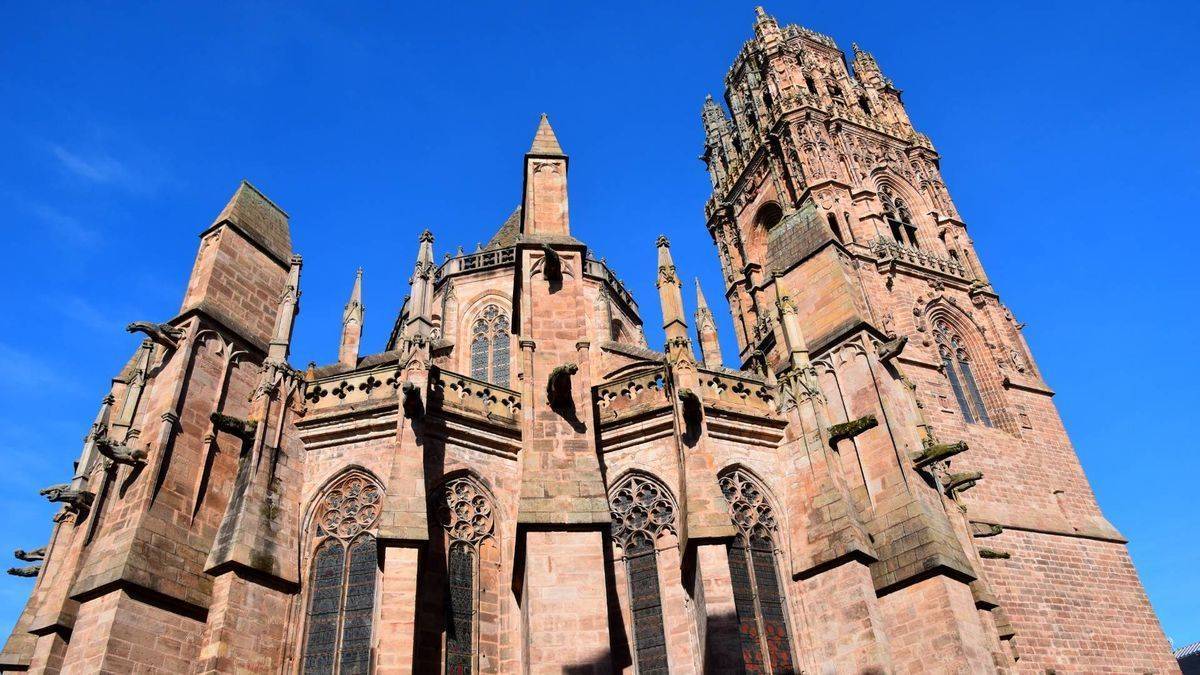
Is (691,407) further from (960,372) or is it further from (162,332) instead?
(960,372)

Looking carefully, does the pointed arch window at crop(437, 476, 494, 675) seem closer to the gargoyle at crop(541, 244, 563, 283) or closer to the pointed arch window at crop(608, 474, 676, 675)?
the pointed arch window at crop(608, 474, 676, 675)

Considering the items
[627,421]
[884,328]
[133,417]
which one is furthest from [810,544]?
[884,328]

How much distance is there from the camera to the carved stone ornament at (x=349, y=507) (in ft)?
39.0

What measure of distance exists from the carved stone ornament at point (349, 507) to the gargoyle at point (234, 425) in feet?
4.50

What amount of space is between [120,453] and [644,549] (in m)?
7.17

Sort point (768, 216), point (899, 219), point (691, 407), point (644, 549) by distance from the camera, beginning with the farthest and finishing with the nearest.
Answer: point (768, 216)
point (899, 219)
point (644, 549)
point (691, 407)

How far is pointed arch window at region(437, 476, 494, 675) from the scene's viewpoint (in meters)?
11.1

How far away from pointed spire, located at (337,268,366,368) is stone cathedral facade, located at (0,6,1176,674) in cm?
286

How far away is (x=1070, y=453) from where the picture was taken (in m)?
22.9

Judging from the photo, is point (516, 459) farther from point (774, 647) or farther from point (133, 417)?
point (133, 417)

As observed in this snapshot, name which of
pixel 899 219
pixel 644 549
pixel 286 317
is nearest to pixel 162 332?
pixel 286 317

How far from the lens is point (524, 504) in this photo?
10.9 m

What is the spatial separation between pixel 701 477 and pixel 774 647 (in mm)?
2440

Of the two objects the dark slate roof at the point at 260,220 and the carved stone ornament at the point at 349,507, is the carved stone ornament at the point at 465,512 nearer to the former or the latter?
the carved stone ornament at the point at 349,507
